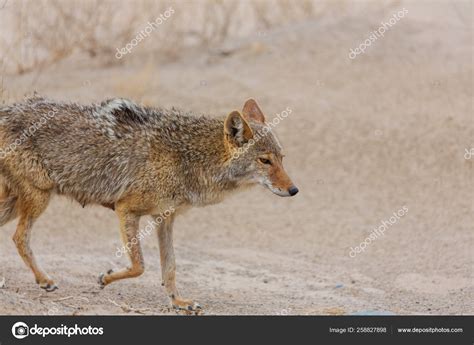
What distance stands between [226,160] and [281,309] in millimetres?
1671

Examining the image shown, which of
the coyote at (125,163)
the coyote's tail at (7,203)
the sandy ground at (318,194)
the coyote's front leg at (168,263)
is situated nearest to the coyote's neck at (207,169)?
the coyote at (125,163)

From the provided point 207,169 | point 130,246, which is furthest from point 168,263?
point 207,169

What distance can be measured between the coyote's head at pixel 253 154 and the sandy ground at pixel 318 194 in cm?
138

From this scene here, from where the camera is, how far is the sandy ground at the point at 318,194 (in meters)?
9.96

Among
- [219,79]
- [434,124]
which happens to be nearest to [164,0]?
[219,79]

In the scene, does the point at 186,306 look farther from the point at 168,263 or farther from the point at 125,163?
the point at 125,163

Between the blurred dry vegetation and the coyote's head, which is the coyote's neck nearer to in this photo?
the coyote's head

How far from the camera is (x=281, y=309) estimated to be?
9.23 metres

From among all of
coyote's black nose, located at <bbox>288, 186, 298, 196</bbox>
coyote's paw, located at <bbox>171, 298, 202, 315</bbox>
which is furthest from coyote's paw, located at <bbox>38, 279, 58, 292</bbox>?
coyote's black nose, located at <bbox>288, 186, 298, 196</bbox>

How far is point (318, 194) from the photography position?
45.4 ft

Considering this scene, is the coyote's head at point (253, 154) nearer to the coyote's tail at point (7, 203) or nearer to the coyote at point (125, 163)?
the coyote at point (125, 163)

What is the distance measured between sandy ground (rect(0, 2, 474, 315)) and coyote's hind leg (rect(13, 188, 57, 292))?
0.68ft

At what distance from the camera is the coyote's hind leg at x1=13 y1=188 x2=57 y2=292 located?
341 inches

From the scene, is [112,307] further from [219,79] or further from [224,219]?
[219,79]
